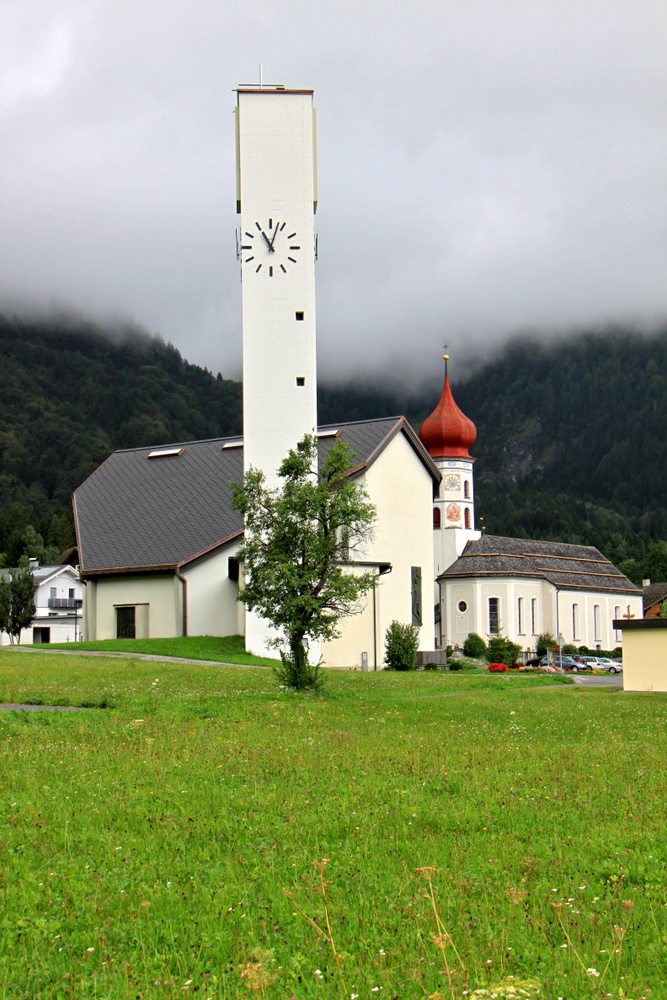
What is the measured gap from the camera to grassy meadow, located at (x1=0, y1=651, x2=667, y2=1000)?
18.7 feet

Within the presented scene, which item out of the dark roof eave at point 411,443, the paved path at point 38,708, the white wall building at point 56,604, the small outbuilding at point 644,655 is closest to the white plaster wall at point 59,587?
the white wall building at point 56,604

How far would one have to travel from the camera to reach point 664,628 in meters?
27.3

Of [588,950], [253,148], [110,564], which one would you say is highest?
[253,148]

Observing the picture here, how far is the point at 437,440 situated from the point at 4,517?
178 ft

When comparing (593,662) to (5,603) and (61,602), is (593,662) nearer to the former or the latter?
(5,603)

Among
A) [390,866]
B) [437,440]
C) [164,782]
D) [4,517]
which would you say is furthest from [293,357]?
[4,517]

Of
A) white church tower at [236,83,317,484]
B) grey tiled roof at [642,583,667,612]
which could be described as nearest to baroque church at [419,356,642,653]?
grey tiled roof at [642,583,667,612]

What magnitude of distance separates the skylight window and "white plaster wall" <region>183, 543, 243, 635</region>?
450 inches

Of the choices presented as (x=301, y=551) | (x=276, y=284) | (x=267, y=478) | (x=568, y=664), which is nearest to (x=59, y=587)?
(x=568, y=664)

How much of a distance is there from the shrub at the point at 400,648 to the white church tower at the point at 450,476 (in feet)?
117

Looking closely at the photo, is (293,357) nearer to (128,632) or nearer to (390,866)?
(128,632)

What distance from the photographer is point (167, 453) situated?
56031 mm

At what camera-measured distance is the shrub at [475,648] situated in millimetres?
70000

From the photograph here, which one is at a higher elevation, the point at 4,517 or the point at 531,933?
the point at 4,517
